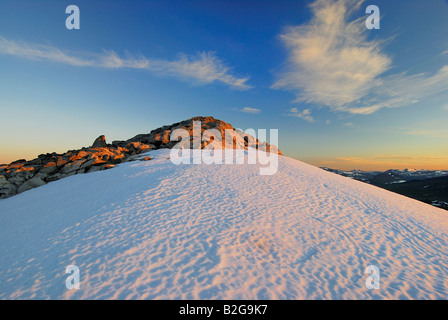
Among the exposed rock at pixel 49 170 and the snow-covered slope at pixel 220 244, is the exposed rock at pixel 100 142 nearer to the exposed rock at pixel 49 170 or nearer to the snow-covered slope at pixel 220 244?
the exposed rock at pixel 49 170

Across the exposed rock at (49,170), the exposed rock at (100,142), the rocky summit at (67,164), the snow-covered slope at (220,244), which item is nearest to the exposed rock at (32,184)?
Answer: the rocky summit at (67,164)

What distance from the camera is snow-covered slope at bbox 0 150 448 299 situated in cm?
699

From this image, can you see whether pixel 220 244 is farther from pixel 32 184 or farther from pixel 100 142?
pixel 100 142

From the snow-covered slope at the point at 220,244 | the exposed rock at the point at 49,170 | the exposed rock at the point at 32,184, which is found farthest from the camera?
the exposed rock at the point at 49,170

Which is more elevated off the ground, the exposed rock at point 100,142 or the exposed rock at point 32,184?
the exposed rock at point 100,142

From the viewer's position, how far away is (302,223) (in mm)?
11477

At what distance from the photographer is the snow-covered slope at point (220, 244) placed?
22.9ft

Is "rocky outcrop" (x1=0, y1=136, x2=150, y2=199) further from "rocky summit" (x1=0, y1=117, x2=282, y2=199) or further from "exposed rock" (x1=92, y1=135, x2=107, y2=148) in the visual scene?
Result: "exposed rock" (x1=92, y1=135, x2=107, y2=148)

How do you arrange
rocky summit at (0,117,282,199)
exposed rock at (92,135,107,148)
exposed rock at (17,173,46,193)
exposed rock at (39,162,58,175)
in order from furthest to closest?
exposed rock at (92,135,107,148), exposed rock at (39,162,58,175), rocky summit at (0,117,282,199), exposed rock at (17,173,46,193)

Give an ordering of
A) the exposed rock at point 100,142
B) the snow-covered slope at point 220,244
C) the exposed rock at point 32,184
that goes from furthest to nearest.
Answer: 1. the exposed rock at point 100,142
2. the exposed rock at point 32,184
3. the snow-covered slope at point 220,244

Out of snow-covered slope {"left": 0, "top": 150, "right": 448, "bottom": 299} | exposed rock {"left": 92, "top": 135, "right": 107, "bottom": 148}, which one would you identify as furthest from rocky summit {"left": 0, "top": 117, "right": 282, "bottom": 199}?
snow-covered slope {"left": 0, "top": 150, "right": 448, "bottom": 299}
